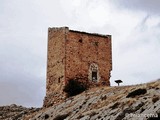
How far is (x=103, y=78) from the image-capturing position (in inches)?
2041

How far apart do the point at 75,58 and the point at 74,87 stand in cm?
297

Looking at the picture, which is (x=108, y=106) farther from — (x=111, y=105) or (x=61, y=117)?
(x=61, y=117)

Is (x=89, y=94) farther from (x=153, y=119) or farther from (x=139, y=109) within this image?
(x=153, y=119)

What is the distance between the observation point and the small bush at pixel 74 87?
1940 inches

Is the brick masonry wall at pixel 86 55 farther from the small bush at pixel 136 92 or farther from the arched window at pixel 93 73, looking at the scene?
the small bush at pixel 136 92

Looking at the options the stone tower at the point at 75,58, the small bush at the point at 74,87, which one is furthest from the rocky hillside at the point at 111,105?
the stone tower at the point at 75,58

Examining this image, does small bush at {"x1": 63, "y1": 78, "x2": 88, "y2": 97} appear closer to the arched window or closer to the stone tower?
the stone tower

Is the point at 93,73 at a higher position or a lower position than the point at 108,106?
higher

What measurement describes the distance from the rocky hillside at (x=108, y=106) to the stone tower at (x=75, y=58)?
8.84 ft

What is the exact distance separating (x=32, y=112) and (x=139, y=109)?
18.9 m

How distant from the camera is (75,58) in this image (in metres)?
Result: 50.6

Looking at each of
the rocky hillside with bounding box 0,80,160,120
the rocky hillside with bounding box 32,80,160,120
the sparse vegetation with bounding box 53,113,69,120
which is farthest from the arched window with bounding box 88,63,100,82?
the sparse vegetation with bounding box 53,113,69,120

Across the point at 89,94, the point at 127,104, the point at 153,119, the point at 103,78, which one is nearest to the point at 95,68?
the point at 103,78

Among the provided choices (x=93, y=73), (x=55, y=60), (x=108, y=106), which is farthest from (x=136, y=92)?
(x=55, y=60)
